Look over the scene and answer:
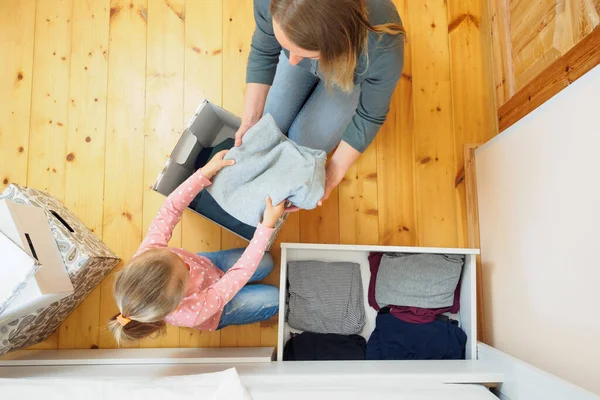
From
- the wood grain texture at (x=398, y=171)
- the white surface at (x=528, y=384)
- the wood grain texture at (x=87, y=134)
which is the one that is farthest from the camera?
the wood grain texture at (x=398, y=171)

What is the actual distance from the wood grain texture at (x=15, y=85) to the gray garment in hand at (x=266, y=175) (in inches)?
38.0

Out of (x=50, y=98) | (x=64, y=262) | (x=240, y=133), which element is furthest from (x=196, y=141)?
(x=50, y=98)

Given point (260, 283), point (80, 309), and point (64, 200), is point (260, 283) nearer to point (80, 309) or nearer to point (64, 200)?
point (80, 309)

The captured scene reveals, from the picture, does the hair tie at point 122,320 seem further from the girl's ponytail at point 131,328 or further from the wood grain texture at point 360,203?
the wood grain texture at point 360,203

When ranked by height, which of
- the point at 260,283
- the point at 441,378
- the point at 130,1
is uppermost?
the point at 130,1

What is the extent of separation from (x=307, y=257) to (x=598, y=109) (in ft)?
3.14

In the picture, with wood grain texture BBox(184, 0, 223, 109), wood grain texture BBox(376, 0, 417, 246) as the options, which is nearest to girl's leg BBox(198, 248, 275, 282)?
wood grain texture BBox(376, 0, 417, 246)

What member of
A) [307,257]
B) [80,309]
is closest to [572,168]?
[307,257]

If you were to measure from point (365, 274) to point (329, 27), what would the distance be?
3.16 ft

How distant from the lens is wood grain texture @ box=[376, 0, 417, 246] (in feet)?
5.50

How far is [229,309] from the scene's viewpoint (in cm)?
134

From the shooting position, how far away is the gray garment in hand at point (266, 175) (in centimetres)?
114

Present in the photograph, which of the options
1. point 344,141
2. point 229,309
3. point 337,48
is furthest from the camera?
point 229,309

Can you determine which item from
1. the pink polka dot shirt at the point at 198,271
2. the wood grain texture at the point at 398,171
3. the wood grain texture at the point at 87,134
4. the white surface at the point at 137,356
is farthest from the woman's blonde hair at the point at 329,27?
the wood grain texture at the point at 87,134
